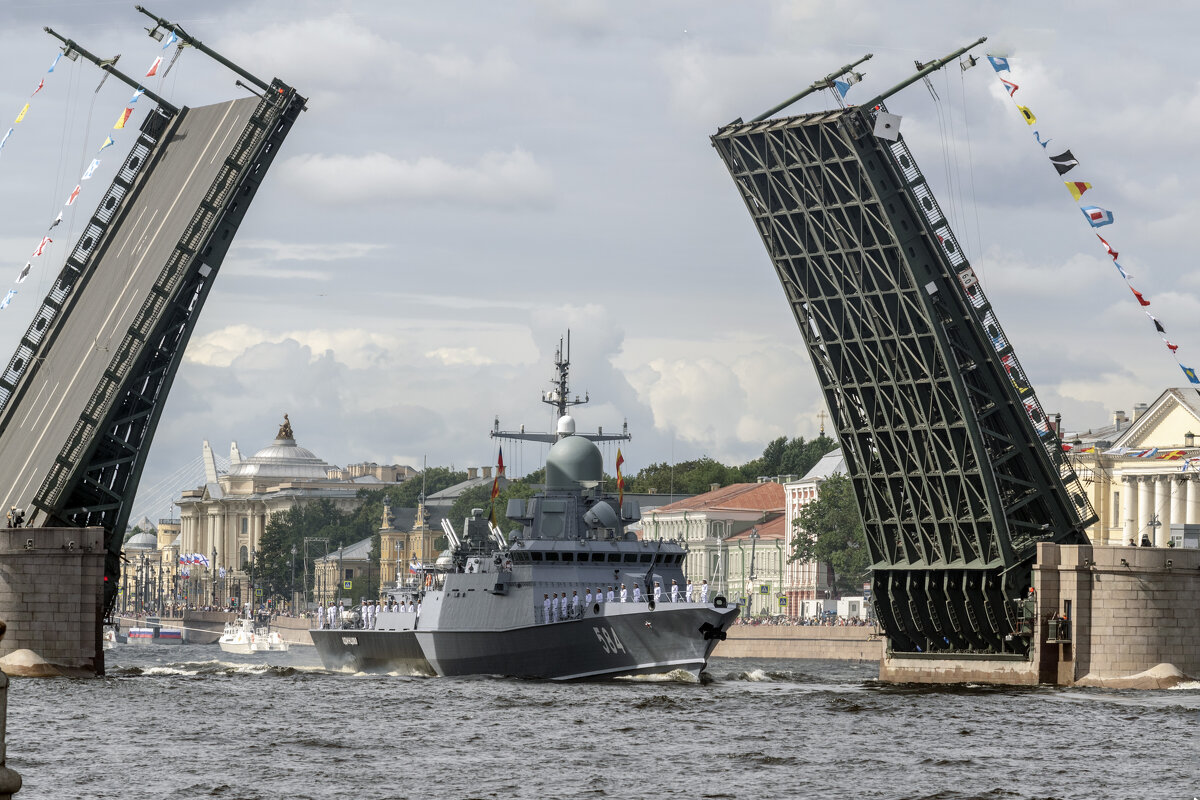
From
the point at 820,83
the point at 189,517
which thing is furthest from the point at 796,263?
the point at 189,517

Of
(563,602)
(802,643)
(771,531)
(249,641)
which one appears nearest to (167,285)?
(563,602)

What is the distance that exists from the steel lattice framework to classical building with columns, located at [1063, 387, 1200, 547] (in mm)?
25968

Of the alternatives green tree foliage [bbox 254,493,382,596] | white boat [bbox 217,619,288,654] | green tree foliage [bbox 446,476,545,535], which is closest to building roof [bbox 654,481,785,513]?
green tree foliage [bbox 446,476,545,535]

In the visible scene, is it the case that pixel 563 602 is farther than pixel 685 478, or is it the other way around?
pixel 685 478

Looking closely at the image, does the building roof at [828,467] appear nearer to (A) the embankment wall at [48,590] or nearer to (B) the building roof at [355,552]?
(B) the building roof at [355,552]

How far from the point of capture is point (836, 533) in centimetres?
8275

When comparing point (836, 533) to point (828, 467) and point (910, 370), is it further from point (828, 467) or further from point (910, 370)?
point (910, 370)

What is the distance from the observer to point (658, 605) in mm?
35344

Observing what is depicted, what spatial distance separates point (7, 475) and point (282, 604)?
310ft

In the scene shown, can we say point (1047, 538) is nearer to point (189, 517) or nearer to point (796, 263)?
point (796, 263)

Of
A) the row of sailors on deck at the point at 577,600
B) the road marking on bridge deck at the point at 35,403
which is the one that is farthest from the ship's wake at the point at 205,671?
the row of sailors on deck at the point at 577,600

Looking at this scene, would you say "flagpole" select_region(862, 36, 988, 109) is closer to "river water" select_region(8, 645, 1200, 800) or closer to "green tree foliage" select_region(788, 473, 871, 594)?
"river water" select_region(8, 645, 1200, 800)

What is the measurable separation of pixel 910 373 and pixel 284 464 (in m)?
146

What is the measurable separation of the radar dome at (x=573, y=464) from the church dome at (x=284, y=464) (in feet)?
445
